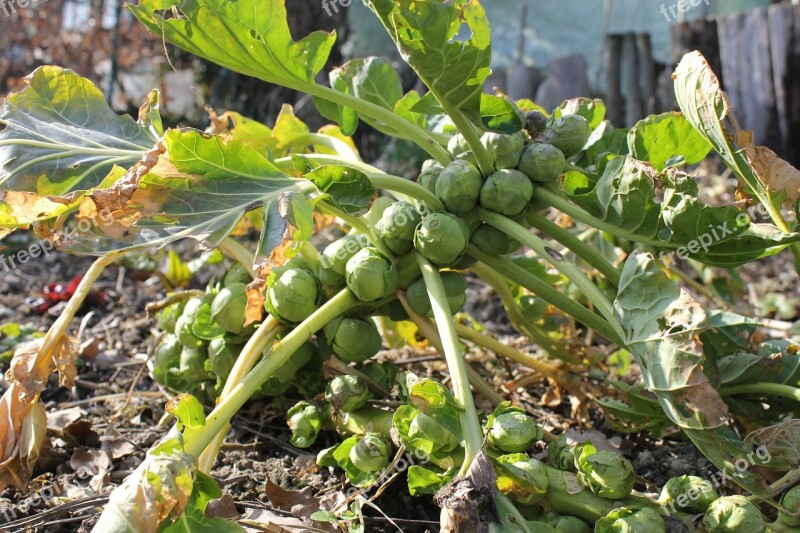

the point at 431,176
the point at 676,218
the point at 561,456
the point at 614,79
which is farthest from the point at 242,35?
the point at 614,79

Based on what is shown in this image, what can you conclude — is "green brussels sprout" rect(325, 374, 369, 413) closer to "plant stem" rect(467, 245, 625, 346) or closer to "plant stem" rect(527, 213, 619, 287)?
"plant stem" rect(467, 245, 625, 346)

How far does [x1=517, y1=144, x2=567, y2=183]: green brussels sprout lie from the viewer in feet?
5.24

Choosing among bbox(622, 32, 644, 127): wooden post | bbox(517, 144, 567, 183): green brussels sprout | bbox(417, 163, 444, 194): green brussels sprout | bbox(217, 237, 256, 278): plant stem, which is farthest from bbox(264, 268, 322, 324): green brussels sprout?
bbox(622, 32, 644, 127): wooden post

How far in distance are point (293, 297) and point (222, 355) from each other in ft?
0.94

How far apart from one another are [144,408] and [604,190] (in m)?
1.42

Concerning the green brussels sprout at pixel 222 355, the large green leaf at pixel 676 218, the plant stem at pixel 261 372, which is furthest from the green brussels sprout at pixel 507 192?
the green brussels sprout at pixel 222 355

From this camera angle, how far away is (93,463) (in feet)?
5.78

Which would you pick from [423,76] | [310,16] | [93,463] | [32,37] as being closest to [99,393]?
[93,463]

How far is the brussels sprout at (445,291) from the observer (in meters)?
1.65

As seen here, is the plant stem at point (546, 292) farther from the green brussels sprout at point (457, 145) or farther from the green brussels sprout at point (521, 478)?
the green brussels sprout at point (521, 478)

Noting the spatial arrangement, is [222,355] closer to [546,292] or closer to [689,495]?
A: [546,292]

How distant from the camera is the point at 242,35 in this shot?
1569mm

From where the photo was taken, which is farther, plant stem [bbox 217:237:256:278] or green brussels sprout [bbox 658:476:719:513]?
plant stem [bbox 217:237:256:278]

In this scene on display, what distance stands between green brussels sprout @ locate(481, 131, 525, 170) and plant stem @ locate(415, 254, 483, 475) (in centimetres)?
29
